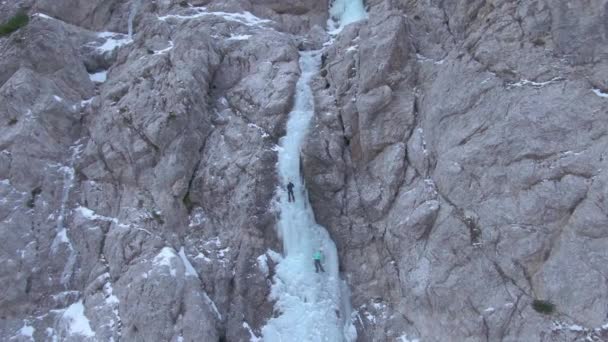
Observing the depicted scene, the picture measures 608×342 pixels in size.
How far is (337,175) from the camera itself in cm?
2472

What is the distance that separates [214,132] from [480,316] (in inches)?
595

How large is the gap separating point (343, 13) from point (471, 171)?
62.9 feet

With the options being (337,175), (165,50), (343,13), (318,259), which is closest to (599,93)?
(337,175)

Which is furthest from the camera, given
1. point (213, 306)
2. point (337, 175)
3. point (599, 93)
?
point (337, 175)

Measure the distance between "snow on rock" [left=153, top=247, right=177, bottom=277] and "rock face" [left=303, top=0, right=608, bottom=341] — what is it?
685cm

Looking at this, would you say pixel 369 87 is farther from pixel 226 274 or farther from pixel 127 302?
pixel 127 302

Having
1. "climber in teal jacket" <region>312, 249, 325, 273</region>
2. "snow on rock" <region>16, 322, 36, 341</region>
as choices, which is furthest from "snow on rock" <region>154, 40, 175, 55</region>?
"snow on rock" <region>16, 322, 36, 341</region>

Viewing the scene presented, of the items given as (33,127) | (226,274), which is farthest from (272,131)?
(33,127)

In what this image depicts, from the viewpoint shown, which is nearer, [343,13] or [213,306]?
[213,306]

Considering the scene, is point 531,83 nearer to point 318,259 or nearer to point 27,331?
point 318,259

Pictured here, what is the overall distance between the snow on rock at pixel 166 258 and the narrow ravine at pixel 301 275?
4.30 meters

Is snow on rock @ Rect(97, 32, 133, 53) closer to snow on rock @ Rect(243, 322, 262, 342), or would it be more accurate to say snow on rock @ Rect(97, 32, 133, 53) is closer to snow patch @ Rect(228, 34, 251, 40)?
snow patch @ Rect(228, 34, 251, 40)

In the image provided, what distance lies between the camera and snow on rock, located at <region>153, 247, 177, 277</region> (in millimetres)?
21859

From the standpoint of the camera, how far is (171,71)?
1084 inches
